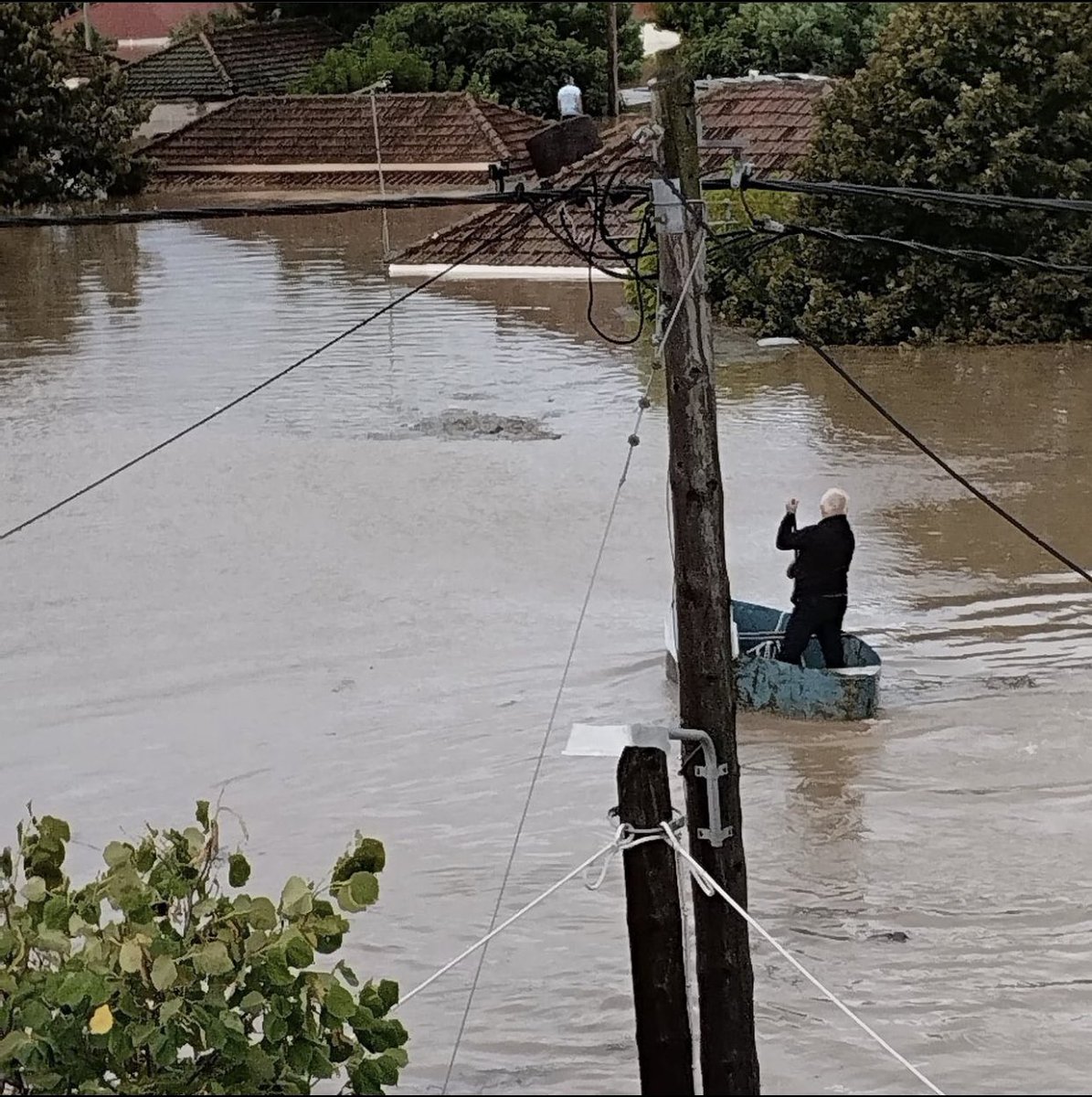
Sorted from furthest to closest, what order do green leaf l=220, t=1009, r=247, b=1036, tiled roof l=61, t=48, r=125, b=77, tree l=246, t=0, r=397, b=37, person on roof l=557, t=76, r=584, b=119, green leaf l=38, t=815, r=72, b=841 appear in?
tree l=246, t=0, r=397, b=37 → tiled roof l=61, t=48, r=125, b=77 → person on roof l=557, t=76, r=584, b=119 → green leaf l=38, t=815, r=72, b=841 → green leaf l=220, t=1009, r=247, b=1036

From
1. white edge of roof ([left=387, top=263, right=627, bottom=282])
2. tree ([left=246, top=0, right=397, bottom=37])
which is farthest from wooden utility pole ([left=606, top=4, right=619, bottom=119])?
white edge of roof ([left=387, top=263, right=627, bottom=282])

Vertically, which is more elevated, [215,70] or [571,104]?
[215,70]

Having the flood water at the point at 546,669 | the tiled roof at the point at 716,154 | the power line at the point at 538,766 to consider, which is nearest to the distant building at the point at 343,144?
the tiled roof at the point at 716,154

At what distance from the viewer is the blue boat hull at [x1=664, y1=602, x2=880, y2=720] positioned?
10.6 metres

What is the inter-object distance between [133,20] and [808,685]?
52194 millimetres

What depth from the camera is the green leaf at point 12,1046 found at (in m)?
4.55

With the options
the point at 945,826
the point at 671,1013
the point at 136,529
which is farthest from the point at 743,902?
the point at 136,529

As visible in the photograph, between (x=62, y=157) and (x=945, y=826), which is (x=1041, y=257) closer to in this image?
(x=945, y=826)

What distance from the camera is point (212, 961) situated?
15.3 ft

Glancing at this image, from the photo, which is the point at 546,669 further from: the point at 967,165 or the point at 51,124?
the point at 51,124

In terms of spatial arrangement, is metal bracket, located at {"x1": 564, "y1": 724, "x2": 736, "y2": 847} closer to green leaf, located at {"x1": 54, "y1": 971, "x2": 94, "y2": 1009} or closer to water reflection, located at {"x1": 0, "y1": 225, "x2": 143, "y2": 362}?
green leaf, located at {"x1": 54, "y1": 971, "x2": 94, "y2": 1009}

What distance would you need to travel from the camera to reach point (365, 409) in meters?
19.7

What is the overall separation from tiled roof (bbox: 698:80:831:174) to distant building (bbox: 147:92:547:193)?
7.77 meters

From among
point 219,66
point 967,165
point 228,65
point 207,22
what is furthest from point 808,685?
point 207,22
